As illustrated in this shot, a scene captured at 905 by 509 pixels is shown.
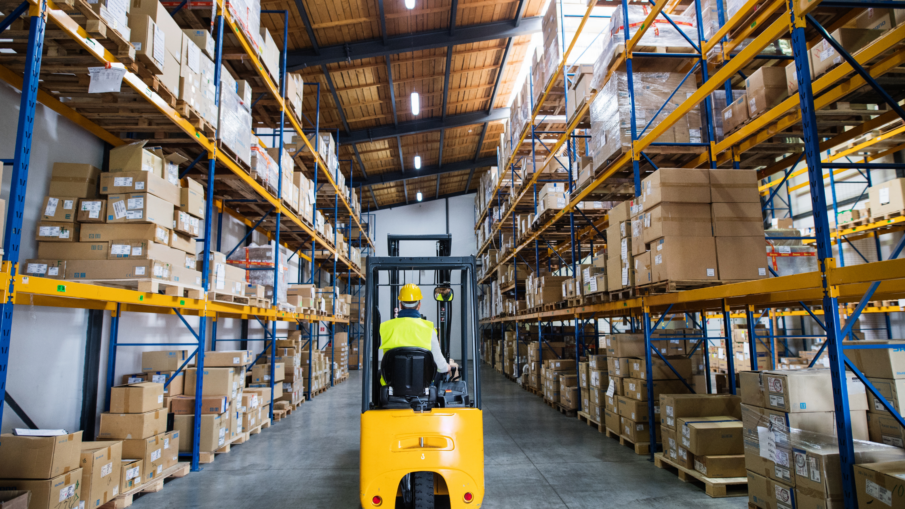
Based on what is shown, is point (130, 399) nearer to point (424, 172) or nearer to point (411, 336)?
point (411, 336)

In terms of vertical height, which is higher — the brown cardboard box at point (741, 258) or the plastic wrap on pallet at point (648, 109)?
the plastic wrap on pallet at point (648, 109)

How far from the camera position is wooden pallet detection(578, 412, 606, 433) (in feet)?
23.6

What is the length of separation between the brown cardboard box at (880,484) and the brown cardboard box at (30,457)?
4926mm

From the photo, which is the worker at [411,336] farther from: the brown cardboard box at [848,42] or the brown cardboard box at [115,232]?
the brown cardboard box at [848,42]

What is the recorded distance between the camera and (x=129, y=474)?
432 centimetres

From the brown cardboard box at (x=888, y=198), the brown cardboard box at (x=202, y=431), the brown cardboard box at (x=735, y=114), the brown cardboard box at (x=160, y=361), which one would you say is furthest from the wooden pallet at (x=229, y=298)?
the brown cardboard box at (x=888, y=198)

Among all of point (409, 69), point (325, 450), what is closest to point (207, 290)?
point (325, 450)

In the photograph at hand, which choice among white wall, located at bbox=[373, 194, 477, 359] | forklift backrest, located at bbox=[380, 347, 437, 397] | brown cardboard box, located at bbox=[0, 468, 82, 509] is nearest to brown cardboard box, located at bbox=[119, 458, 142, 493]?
brown cardboard box, located at bbox=[0, 468, 82, 509]

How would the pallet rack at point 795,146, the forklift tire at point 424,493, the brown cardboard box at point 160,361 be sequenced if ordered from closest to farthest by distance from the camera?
1. the pallet rack at point 795,146
2. the forklift tire at point 424,493
3. the brown cardboard box at point 160,361

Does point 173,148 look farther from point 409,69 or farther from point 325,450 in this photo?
point 409,69

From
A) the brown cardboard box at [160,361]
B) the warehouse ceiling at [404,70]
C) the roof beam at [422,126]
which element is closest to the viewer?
the brown cardboard box at [160,361]

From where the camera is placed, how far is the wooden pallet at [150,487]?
4.12 m

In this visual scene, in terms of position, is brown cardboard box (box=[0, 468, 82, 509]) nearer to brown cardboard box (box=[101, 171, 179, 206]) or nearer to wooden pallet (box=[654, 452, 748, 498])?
brown cardboard box (box=[101, 171, 179, 206])

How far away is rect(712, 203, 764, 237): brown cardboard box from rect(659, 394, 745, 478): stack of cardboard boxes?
1658 mm
